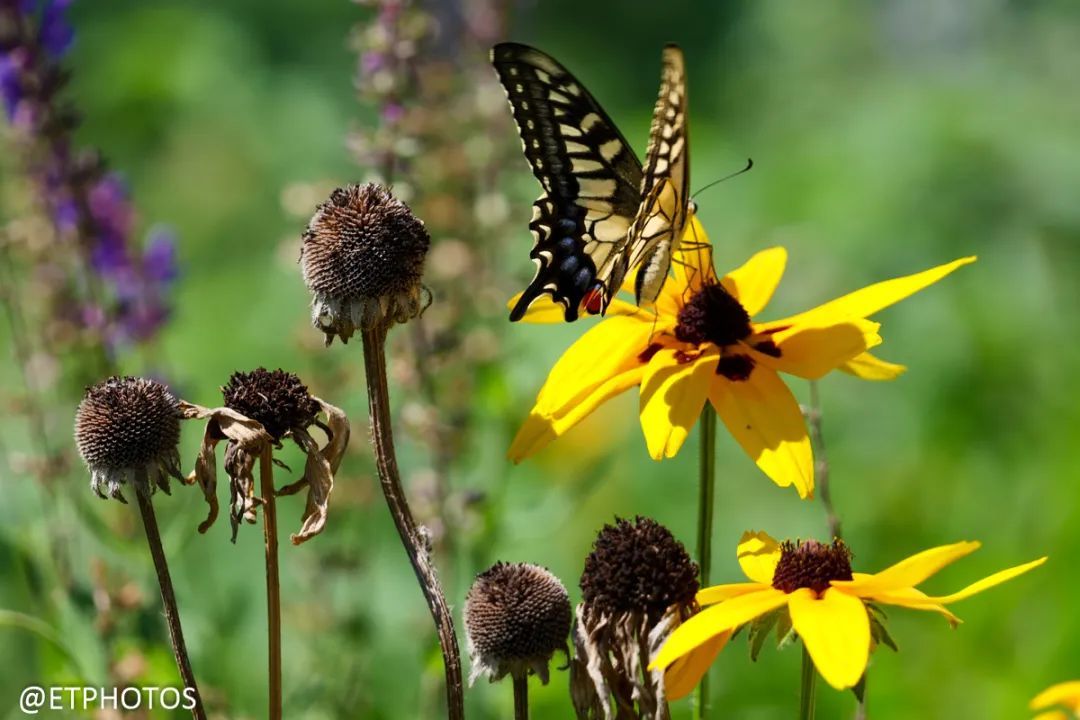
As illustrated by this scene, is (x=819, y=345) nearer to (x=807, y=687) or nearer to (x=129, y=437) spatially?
(x=807, y=687)

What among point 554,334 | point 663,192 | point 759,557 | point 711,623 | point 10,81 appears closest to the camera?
point 711,623

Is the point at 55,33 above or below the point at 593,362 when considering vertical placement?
above

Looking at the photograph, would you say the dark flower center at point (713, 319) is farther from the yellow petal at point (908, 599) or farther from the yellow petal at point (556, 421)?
the yellow petal at point (908, 599)

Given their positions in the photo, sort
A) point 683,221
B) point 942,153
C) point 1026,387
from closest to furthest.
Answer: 1. point 683,221
2. point 1026,387
3. point 942,153

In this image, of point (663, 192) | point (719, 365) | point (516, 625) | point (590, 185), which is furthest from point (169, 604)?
point (590, 185)

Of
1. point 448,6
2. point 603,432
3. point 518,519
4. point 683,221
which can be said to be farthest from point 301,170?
point 683,221

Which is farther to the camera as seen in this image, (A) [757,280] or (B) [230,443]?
(A) [757,280]

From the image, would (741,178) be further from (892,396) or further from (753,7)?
(753,7)
